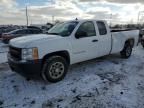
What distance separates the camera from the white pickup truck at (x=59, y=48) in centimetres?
483

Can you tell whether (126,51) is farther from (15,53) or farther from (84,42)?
(15,53)

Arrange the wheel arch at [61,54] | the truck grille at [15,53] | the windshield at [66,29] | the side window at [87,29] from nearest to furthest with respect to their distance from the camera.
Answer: the truck grille at [15,53] → the wheel arch at [61,54] → the windshield at [66,29] → the side window at [87,29]

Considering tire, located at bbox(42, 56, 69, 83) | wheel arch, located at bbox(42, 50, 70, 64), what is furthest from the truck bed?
tire, located at bbox(42, 56, 69, 83)

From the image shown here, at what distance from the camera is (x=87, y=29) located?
6.35 meters

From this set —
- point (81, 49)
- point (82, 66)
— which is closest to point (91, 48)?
point (81, 49)

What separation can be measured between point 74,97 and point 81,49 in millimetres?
1962

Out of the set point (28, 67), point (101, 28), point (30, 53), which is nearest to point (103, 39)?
point (101, 28)

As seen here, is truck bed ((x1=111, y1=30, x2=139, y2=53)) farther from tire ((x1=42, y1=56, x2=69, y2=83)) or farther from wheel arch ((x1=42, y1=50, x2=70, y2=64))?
tire ((x1=42, y1=56, x2=69, y2=83))

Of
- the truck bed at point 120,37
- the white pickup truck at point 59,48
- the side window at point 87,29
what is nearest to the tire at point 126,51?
the truck bed at point 120,37

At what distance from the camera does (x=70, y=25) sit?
242 inches

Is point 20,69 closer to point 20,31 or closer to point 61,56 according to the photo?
point 61,56

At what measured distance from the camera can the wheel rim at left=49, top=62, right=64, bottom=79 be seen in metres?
5.25

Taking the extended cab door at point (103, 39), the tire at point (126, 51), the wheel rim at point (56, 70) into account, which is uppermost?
the extended cab door at point (103, 39)

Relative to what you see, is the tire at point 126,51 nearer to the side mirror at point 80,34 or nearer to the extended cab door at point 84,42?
the extended cab door at point 84,42
